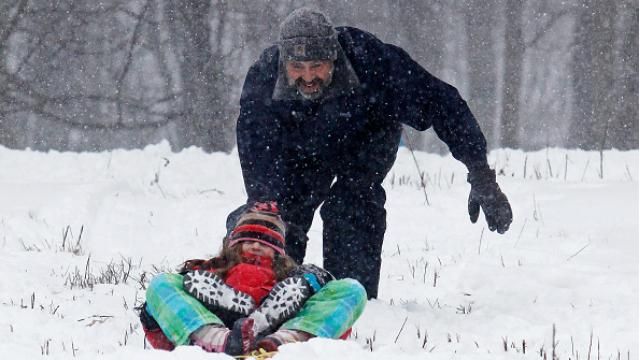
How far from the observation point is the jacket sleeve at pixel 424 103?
4.68 m

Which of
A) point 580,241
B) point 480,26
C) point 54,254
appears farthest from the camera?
point 480,26

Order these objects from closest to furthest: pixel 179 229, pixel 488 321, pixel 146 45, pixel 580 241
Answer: pixel 488 321
pixel 580 241
pixel 179 229
pixel 146 45

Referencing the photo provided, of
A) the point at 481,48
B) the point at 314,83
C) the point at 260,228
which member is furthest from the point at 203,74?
the point at 260,228

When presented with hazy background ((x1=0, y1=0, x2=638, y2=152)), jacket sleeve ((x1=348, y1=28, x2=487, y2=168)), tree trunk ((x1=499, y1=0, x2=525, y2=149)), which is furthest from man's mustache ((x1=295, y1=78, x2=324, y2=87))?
tree trunk ((x1=499, y1=0, x2=525, y2=149))

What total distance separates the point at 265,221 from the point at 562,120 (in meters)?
34.2

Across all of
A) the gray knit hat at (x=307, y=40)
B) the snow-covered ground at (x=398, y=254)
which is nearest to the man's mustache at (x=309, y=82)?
the gray knit hat at (x=307, y=40)

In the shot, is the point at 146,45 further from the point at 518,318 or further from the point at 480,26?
the point at 518,318

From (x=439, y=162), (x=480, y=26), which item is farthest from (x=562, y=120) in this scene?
(x=439, y=162)

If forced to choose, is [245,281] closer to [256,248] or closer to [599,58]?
[256,248]

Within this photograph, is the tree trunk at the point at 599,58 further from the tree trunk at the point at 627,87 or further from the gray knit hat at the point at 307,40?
the gray knit hat at the point at 307,40

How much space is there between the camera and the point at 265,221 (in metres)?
4.08

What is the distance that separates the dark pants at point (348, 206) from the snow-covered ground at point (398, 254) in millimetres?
362

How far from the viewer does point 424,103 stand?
4789 mm

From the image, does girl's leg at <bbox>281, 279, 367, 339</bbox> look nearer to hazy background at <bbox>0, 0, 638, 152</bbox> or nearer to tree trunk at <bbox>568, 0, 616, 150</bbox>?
hazy background at <bbox>0, 0, 638, 152</bbox>
